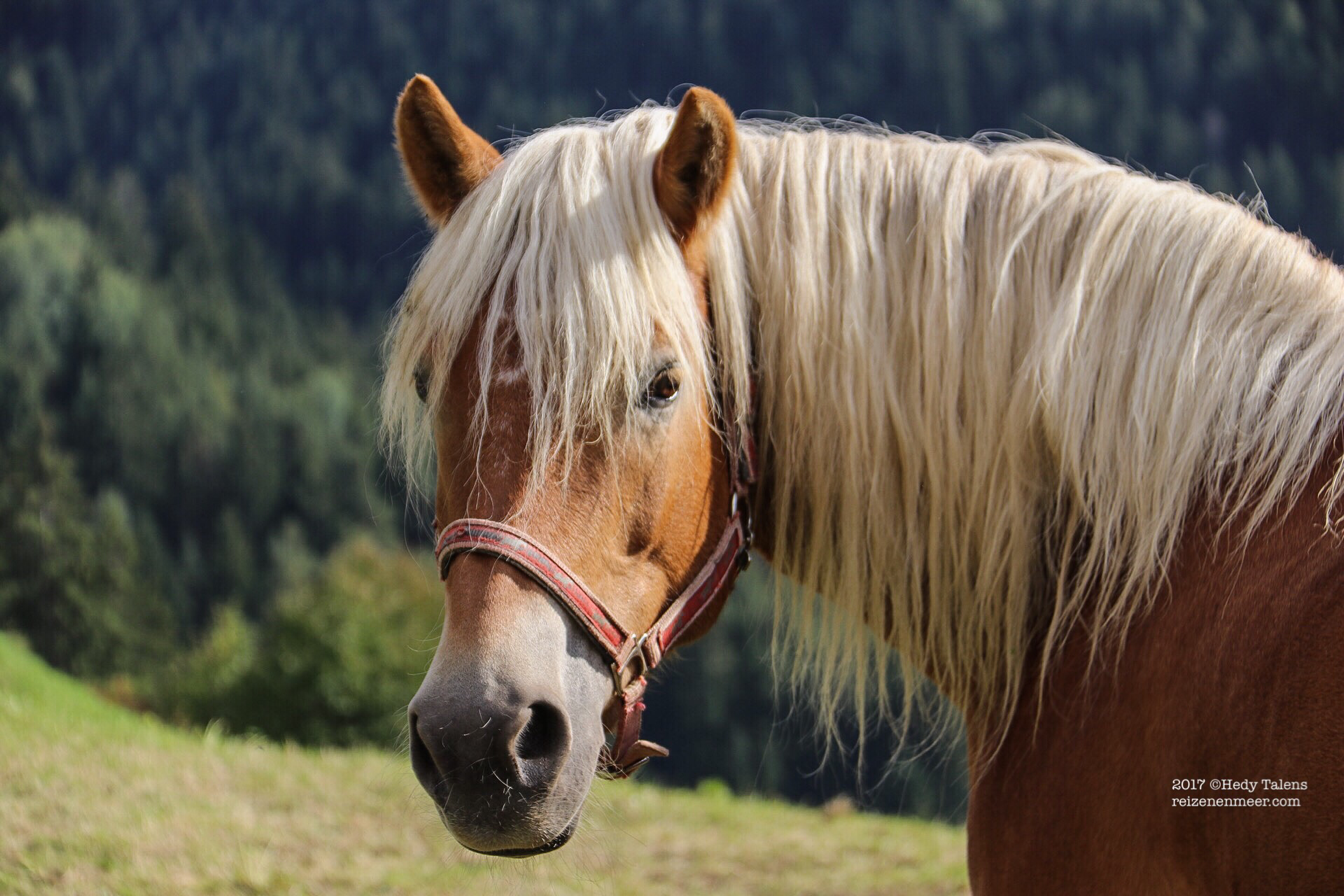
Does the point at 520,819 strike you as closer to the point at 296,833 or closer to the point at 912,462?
the point at 912,462

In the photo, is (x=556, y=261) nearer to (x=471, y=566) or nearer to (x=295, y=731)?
(x=471, y=566)

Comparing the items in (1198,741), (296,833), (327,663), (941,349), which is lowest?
(327,663)

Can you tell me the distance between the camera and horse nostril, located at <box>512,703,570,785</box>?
1.42 m

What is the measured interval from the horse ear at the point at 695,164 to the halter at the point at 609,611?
0.38m

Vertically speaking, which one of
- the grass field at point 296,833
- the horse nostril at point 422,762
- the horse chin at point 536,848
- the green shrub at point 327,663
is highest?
the horse nostril at point 422,762

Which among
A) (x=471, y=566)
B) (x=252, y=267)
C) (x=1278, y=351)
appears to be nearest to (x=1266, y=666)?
(x=1278, y=351)

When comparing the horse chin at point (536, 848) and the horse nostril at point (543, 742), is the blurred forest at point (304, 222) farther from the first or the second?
the horse nostril at point (543, 742)

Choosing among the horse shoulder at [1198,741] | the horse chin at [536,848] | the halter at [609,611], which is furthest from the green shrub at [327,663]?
the horse shoulder at [1198,741]

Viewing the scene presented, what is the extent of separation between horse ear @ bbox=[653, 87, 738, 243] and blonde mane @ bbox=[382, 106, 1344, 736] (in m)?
0.04

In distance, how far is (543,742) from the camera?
4.72 ft

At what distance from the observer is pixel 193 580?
33.2 meters

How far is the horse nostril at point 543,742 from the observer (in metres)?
1.42

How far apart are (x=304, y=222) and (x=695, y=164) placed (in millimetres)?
42654

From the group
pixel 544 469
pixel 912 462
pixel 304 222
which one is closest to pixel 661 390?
pixel 544 469
